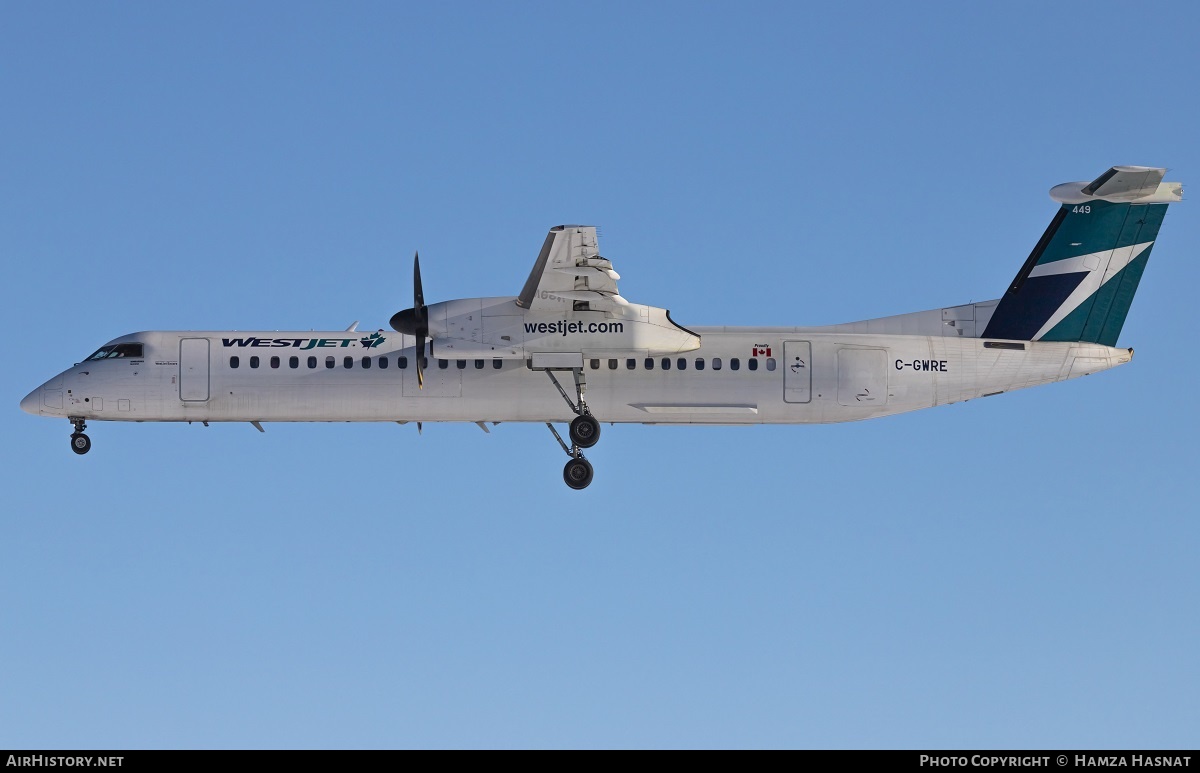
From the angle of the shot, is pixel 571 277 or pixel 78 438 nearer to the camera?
pixel 571 277

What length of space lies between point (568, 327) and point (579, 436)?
238 centimetres

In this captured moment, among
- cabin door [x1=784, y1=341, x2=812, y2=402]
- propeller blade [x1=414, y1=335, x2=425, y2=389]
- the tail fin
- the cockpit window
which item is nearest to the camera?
propeller blade [x1=414, y1=335, x2=425, y2=389]

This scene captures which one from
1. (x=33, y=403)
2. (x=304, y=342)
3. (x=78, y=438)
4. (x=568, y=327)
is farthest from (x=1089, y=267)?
(x=33, y=403)

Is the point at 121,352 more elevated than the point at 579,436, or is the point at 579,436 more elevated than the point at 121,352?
the point at 121,352

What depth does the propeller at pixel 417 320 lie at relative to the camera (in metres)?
28.2

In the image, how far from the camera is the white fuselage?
96.1 feet

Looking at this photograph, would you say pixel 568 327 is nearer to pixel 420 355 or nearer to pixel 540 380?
pixel 540 380

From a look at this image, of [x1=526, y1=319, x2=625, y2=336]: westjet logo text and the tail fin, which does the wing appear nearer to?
[x1=526, y1=319, x2=625, y2=336]: westjet logo text

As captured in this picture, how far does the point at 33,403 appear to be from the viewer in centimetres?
2997

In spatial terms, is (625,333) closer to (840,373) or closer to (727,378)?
(727,378)

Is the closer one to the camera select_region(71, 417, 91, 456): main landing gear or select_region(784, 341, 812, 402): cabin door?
select_region(784, 341, 812, 402): cabin door

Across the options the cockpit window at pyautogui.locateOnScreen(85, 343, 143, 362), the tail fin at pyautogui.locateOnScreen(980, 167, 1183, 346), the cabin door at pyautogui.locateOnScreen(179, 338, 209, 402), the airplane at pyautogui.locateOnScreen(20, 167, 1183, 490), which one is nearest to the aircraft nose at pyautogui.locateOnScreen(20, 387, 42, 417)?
the airplane at pyautogui.locateOnScreen(20, 167, 1183, 490)

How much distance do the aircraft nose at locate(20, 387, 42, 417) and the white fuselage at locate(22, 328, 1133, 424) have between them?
3 centimetres
